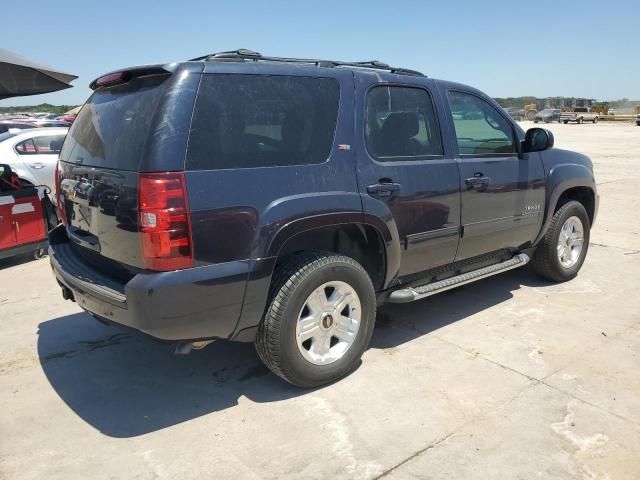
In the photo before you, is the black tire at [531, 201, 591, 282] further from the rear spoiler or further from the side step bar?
the rear spoiler

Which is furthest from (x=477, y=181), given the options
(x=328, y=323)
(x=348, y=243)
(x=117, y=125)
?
(x=117, y=125)

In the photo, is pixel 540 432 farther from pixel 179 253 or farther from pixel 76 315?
pixel 76 315

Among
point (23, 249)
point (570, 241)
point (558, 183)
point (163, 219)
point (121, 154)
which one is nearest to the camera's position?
point (163, 219)

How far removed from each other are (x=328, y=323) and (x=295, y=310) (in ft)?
1.07

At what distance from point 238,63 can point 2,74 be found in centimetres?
543

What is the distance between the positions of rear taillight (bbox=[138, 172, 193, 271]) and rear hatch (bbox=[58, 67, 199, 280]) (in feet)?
0.15

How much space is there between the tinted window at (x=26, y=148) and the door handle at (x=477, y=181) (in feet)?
24.5

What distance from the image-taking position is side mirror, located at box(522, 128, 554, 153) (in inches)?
183

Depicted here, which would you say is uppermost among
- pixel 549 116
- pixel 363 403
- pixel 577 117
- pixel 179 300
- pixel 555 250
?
pixel 549 116

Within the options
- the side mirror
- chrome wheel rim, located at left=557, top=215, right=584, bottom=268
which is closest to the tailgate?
the side mirror

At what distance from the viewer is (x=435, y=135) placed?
3980 millimetres

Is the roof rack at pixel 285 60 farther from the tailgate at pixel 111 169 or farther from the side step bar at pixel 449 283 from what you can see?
the side step bar at pixel 449 283

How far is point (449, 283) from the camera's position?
158 inches

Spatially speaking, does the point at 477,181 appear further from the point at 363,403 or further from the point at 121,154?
the point at 121,154
